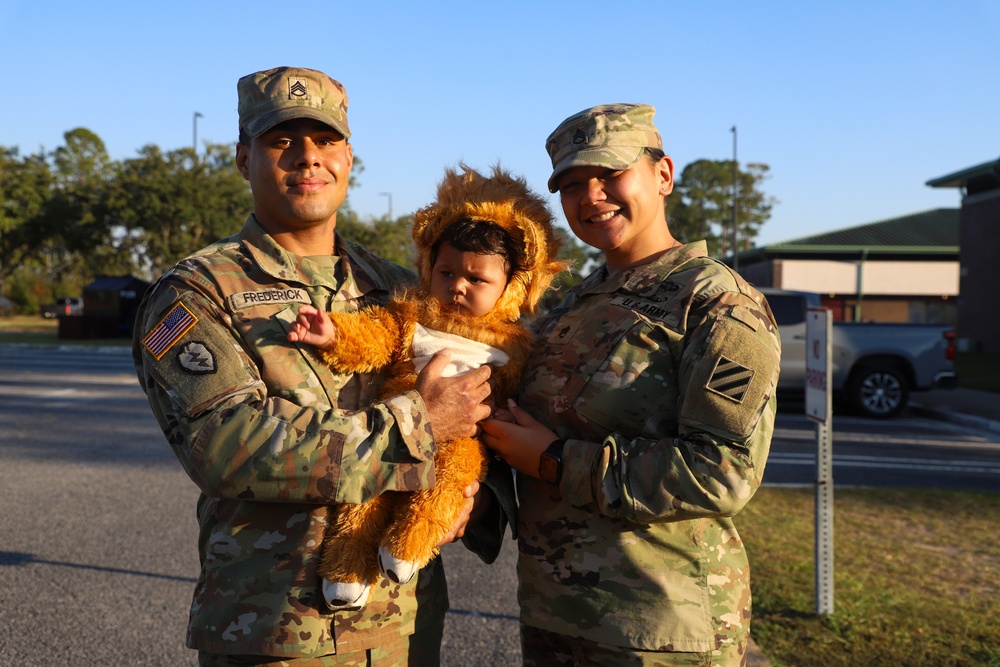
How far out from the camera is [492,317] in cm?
261

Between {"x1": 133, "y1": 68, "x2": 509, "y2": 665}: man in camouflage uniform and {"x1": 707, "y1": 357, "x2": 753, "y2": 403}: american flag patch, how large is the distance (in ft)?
2.21

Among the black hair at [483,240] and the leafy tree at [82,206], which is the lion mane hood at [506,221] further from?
the leafy tree at [82,206]

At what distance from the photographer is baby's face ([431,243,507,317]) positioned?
256 centimetres

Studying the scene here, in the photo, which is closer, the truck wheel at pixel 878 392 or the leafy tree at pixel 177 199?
the truck wheel at pixel 878 392

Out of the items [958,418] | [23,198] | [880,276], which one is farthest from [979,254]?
[23,198]

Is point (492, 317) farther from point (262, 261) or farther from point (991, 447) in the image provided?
point (991, 447)

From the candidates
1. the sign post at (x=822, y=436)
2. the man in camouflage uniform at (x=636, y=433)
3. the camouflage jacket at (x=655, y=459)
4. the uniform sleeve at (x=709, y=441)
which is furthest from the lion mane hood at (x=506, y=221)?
the sign post at (x=822, y=436)

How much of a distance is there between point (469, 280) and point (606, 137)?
1.93 feet

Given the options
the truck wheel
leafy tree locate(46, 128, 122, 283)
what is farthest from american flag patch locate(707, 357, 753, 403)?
leafy tree locate(46, 128, 122, 283)

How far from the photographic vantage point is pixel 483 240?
2.55 metres

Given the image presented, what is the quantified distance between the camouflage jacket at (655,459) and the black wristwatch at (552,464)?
0.02m

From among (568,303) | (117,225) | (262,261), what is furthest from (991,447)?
(117,225)

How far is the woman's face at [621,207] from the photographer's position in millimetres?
2463

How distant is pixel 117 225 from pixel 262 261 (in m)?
35.5
